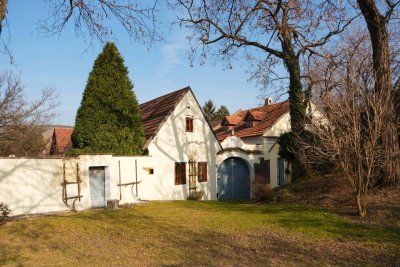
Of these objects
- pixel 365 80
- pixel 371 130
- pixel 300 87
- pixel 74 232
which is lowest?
pixel 74 232

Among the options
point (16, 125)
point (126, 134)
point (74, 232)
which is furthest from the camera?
point (16, 125)

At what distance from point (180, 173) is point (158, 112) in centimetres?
421

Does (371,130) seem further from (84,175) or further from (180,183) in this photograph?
(180,183)

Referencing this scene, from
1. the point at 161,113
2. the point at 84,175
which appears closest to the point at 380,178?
the point at 84,175

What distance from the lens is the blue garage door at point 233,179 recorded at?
81.1 feet

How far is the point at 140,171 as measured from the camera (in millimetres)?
19078

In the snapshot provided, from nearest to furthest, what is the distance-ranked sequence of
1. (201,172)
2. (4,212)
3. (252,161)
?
(4,212), (201,172), (252,161)

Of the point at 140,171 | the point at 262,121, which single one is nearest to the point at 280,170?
the point at 262,121

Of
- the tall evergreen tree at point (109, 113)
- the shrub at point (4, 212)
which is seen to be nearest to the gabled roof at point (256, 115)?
the tall evergreen tree at point (109, 113)

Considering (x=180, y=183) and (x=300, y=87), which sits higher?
(x=300, y=87)

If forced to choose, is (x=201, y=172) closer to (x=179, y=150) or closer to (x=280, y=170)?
(x=179, y=150)

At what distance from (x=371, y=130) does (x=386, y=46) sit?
15.5 feet

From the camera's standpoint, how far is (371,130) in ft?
31.0

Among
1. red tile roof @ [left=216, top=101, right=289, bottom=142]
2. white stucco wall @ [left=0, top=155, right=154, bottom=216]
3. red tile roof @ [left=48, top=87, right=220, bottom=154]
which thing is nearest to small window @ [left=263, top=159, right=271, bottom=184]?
red tile roof @ [left=216, top=101, right=289, bottom=142]
